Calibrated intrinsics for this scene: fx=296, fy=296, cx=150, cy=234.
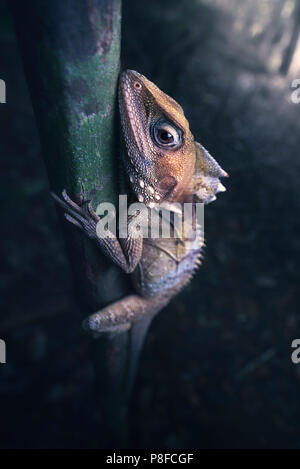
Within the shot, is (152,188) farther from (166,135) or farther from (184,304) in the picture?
(184,304)

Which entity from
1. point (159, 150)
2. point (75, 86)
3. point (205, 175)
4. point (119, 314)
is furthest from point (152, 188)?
point (119, 314)

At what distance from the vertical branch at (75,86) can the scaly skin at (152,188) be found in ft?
0.35

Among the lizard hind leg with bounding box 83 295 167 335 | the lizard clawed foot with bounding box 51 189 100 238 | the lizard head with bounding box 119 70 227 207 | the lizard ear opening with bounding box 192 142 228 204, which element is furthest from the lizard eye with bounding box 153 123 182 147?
the lizard hind leg with bounding box 83 295 167 335

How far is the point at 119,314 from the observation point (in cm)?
185

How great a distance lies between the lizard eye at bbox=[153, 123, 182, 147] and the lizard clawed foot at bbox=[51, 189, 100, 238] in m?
0.47

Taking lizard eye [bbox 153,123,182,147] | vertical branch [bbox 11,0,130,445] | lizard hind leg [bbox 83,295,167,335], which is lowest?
lizard hind leg [bbox 83,295,167,335]

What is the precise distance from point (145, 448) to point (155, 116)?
3321 millimetres

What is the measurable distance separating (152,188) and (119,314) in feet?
2.69

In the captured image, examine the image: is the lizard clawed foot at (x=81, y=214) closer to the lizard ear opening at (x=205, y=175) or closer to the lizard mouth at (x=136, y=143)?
the lizard mouth at (x=136, y=143)

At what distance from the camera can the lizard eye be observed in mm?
1382

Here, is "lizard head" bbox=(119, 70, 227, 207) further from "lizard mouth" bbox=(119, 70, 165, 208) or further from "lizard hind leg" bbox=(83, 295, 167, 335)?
"lizard hind leg" bbox=(83, 295, 167, 335)

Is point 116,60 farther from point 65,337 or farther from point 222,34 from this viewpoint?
point 222,34

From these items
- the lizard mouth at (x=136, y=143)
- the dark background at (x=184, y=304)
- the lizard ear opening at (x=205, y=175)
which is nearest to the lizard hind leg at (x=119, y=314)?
the lizard mouth at (x=136, y=143)

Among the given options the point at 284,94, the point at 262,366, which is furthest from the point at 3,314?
the point at 284,94
